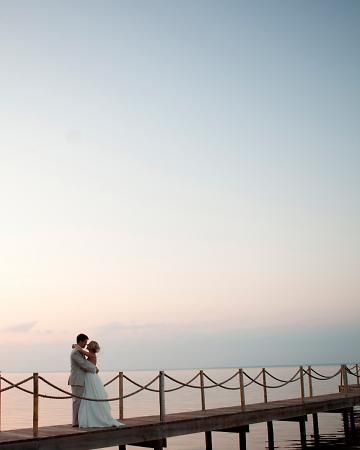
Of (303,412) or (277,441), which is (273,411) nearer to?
(303,412)

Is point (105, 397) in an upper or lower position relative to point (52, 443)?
upper

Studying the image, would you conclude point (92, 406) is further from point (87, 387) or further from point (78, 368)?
point (78, 368)

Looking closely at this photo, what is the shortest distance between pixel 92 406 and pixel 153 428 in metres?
1.77

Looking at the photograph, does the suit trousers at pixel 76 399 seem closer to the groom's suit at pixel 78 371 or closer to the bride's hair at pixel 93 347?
the groom's suit at pixel 78 371

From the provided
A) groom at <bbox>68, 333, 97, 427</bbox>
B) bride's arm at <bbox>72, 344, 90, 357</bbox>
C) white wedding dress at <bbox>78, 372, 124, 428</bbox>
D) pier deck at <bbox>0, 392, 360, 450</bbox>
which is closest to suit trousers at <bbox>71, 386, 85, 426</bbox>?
groom at <bbox>68, 333, 97, 427</bbox>

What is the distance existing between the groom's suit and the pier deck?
813 mm

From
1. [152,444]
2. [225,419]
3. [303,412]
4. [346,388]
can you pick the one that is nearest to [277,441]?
[346,388]

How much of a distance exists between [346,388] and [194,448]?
27.7 feet

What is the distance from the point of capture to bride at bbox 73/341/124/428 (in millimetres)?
13523

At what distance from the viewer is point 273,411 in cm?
1858

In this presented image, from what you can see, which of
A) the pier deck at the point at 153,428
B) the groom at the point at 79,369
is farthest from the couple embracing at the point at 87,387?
the pier deck at the point at 153,428

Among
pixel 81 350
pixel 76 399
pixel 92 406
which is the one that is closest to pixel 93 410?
pixel 92 406

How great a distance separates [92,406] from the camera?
13609 millimetres

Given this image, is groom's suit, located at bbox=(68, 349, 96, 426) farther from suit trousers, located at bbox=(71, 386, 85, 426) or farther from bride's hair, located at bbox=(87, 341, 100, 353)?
bride's hair, located at bbox=(87, 341, 100, 353)
